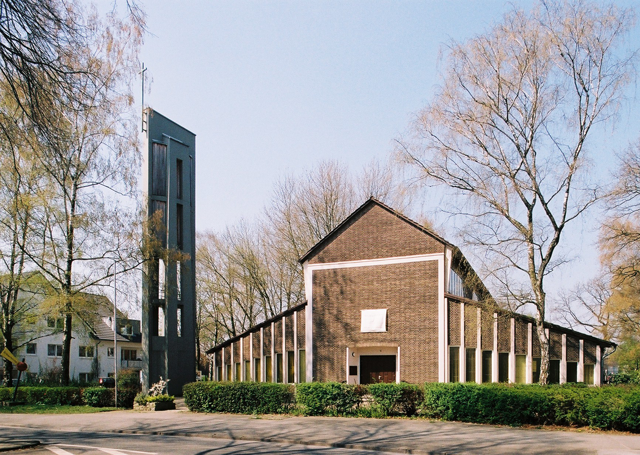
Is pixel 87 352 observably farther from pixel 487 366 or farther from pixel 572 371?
pixel 572 371

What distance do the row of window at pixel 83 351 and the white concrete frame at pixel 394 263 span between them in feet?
92.8

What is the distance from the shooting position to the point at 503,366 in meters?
25.1

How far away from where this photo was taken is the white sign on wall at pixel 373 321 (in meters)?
27.4

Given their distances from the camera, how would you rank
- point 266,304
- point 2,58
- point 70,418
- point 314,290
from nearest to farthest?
1. point 2,58
2. point 70,418
3. point 314,290
4. point 266,304

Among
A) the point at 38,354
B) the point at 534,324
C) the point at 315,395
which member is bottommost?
the point at 38,354

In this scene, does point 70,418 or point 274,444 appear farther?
point 70,418

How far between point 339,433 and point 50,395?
17743 millimetres

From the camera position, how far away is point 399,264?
27.6 meters

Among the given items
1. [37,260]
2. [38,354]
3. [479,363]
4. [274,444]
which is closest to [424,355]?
[479,363]

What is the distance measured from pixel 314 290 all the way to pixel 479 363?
8.66 meters

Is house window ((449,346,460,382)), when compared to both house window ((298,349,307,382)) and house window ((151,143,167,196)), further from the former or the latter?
house window ((151,143,167,196))

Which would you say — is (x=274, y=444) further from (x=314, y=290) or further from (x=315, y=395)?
(x=314, y=290)

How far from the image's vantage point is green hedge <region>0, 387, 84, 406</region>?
2786 centimetres

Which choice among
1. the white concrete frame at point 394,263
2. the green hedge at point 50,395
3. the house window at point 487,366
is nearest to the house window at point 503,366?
the house window at point 487,366
